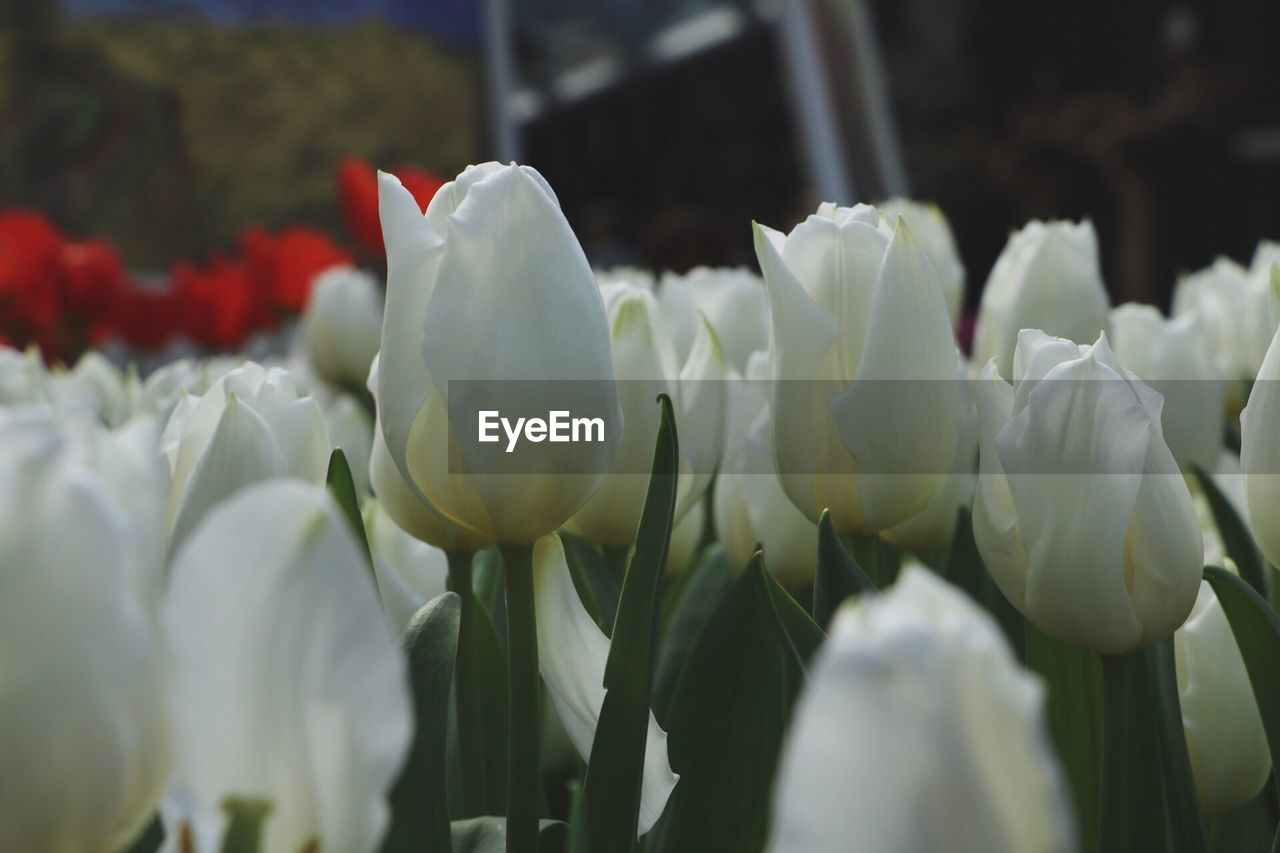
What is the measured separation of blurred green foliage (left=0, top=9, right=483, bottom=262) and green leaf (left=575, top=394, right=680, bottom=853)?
12.5 feet

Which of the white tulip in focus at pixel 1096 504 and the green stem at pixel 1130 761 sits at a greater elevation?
the white tulip in focus at pixel 1096 504

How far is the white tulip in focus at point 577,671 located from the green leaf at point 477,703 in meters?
0.06

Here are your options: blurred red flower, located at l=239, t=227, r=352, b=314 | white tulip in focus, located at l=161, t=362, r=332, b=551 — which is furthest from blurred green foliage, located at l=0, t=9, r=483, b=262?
white tulip in focus, located at l=161, t=362, r=332, b=551

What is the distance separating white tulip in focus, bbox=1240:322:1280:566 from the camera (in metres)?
A: 0.42

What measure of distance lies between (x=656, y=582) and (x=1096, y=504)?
121mm

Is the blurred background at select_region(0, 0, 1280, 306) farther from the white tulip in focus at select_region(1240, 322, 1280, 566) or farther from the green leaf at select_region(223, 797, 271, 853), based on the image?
the green leaf at select_region(223, 797, 271, 853)

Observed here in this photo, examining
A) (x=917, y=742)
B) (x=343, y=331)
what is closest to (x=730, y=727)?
(x=917, y=742)

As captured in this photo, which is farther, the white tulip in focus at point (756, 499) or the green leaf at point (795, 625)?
the white tulip in focus at point (756, 499)

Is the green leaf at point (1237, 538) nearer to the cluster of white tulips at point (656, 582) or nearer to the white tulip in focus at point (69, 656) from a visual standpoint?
the cluster of white tulips at point (656, 582)

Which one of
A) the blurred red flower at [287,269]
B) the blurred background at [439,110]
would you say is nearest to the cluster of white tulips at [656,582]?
the blurred red flower at [287,269]

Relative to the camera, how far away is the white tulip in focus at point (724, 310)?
731 mm

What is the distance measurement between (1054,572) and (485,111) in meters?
4.08

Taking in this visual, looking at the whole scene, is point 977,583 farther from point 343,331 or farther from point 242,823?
point 343,331

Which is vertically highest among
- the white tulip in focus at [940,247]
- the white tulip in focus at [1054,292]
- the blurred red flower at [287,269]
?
the blurred red flower at [287,269]
